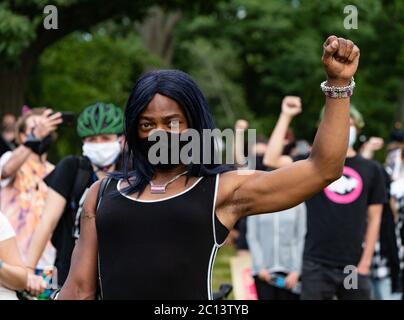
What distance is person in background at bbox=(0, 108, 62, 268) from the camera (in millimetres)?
6902

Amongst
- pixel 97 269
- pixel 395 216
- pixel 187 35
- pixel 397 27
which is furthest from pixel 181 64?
pixel 97 269

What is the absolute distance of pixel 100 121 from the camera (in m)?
5.98

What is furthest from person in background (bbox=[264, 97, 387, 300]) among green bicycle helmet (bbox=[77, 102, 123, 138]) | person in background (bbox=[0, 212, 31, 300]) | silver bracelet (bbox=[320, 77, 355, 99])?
silver bracelet (bbox=[320, 77, 355, 99])

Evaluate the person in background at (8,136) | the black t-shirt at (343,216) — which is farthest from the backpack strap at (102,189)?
the person in background at (8,136)

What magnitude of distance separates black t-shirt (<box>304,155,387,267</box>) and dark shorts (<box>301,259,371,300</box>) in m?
0.06

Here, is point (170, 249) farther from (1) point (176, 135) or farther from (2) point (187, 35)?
(2) point (187, 35)

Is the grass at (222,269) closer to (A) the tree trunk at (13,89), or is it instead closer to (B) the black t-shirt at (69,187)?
(A) the tree trunk at (13,89)

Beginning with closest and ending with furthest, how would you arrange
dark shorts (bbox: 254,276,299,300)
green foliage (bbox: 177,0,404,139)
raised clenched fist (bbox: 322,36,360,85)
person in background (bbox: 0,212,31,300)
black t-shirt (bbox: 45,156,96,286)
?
raised clenched fist (bbox: 322,36,360,85)
person in background (bbox: 0,212,31,300)
black t-shirt (bbox: 45,156,96,286)
dark shorts (bbox: 254,276,299,300)
green foliage (bbox: 177,0,404,139)

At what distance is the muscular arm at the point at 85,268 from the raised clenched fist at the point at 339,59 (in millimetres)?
996

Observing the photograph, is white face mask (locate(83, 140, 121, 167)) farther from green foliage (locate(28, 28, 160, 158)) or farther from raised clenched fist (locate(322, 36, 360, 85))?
green foliage (locate(28, 28, 160, 158))

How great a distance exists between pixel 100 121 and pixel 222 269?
947cm

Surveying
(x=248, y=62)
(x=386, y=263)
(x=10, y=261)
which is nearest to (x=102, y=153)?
(x=10, y=261)

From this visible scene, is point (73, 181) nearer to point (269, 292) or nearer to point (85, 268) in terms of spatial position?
point (85, 268)
